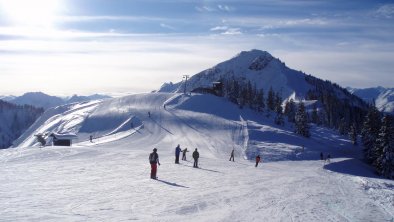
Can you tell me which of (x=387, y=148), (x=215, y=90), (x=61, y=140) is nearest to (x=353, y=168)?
(x=387, y=148)

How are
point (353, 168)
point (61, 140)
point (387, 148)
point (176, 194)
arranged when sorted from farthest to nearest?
1. point (61, 140)
2. point (353, 168)
3. point (387, 148)
4. point (176, 194)

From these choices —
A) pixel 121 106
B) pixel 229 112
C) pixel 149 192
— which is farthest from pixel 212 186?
pixel 121 106

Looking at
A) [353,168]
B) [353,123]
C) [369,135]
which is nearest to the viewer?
[353,168]

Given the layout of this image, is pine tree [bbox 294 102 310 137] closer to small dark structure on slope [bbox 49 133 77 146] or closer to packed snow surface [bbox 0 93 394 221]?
small dark structure on slope [bbox 49 133 77 146]

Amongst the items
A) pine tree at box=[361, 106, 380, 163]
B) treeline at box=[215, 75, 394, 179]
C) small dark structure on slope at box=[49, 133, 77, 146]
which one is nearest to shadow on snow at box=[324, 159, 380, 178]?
treeline at box=[215, 75, 394, 179]

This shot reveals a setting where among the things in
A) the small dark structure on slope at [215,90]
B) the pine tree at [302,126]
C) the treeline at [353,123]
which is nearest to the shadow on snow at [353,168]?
the treeline at [353,123]

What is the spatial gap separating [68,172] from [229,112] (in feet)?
290

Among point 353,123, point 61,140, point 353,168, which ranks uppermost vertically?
point 353,123

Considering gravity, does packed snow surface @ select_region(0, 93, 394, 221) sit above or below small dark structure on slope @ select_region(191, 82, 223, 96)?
below

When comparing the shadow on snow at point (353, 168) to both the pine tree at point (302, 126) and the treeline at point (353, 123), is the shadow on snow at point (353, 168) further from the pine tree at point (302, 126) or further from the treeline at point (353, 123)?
the pine tree at point (302, 126)

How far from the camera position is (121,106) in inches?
4818

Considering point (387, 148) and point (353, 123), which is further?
point (353, 123)

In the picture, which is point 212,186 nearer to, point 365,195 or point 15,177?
point 365,195

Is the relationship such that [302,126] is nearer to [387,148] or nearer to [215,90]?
[387,148]
